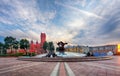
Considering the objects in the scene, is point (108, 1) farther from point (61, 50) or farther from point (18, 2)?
point (61, 50)

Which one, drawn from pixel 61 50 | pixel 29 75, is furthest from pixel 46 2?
pixel 61 50

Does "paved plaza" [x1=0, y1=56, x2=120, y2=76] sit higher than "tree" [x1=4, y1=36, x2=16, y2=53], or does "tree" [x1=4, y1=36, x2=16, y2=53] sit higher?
"tree" [x1=4, y1=36, x2=16, y2=53]

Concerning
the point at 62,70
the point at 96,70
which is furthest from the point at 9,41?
the point at 96,70

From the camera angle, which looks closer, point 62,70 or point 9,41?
Result: point 62,70

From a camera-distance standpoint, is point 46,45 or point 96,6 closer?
point 96,6

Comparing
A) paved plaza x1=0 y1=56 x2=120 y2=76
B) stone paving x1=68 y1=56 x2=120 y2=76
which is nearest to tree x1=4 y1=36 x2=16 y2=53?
paved plaza x1=0 y1=56 x2=120 y2=76

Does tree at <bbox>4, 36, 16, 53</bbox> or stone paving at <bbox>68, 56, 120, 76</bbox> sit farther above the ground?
tree at <bbox>4, 36, 16, 53</bbox>

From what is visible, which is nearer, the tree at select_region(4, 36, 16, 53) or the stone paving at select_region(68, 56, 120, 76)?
the stone paving at select_region(68, 56, 120, 76)

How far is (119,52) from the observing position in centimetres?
4075

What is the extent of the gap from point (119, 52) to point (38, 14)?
29.3m

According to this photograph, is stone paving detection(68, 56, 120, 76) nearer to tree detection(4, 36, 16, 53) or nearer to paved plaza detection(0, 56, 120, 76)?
paved plaza detection(0, 56, 120, 76)

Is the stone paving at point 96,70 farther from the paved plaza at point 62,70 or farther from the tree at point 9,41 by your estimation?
the tree at point 9,41

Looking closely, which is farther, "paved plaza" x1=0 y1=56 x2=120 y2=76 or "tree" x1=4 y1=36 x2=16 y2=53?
"tree" x1=4 y1=36 x2=16 y2=53

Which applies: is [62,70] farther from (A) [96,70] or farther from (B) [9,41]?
(B) [9,41]
